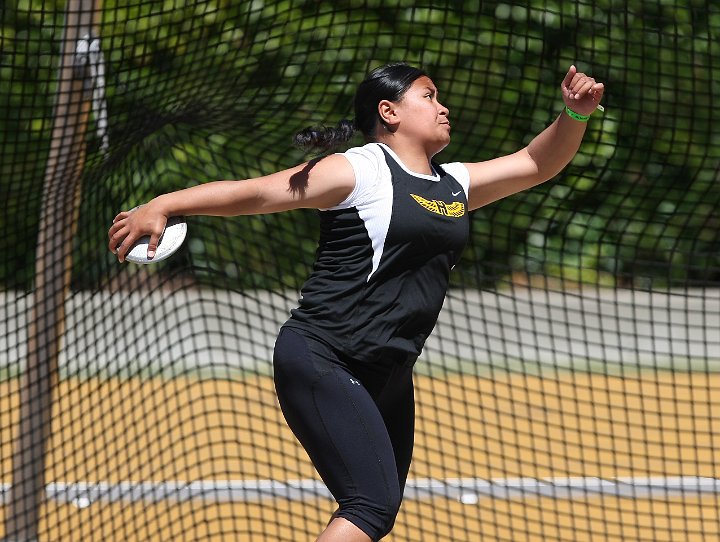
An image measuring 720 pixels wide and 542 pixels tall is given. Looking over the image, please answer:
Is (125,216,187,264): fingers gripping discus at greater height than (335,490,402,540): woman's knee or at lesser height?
greater

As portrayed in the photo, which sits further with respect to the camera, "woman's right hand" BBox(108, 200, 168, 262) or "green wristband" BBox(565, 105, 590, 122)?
"green wristband" BBox(565, 105, 590, 122)

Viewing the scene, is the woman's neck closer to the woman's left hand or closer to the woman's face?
the woman's face

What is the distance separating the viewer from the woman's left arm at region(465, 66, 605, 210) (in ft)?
10.6

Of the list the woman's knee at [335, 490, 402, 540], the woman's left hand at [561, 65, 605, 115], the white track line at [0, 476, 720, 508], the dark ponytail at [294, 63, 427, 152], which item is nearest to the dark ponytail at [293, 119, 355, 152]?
the dark ponytail at [294, 63, 427, 152]

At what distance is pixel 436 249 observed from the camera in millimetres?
2959

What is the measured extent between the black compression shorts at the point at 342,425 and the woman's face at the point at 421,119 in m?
0.60

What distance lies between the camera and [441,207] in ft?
9.80

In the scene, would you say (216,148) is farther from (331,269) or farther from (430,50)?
(331,269)

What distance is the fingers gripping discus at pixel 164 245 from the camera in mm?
2736

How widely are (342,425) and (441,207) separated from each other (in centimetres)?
62

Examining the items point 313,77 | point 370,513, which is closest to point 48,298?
point 313,77

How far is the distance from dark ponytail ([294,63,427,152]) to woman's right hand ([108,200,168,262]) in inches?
17.7

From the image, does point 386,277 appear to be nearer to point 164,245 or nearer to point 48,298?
point 164,245

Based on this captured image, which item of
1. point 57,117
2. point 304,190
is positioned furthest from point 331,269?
point 57,117
